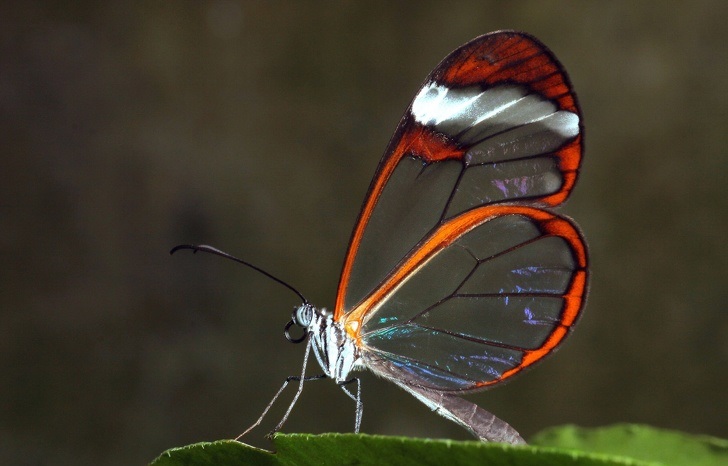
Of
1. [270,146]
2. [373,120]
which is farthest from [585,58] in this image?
[270,146]

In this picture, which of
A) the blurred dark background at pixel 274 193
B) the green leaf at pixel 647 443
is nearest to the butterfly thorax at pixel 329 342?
the green leaf at pixel 647 443

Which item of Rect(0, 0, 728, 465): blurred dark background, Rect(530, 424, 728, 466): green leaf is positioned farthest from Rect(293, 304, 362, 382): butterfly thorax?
Rect(0, 0, 728, 465): blurred dark background

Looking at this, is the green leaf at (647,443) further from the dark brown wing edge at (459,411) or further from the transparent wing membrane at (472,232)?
the transparent wing membrane at (472,232)

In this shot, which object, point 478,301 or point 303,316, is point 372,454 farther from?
point 478,301

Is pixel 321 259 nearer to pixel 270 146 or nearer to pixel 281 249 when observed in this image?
pixel 281 249

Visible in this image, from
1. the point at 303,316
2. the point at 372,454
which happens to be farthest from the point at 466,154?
the point at 372,454

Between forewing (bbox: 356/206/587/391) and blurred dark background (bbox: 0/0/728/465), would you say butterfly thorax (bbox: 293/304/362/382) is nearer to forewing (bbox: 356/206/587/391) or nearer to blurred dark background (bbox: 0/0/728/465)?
forewing (bbox: 356/206/587/391)
